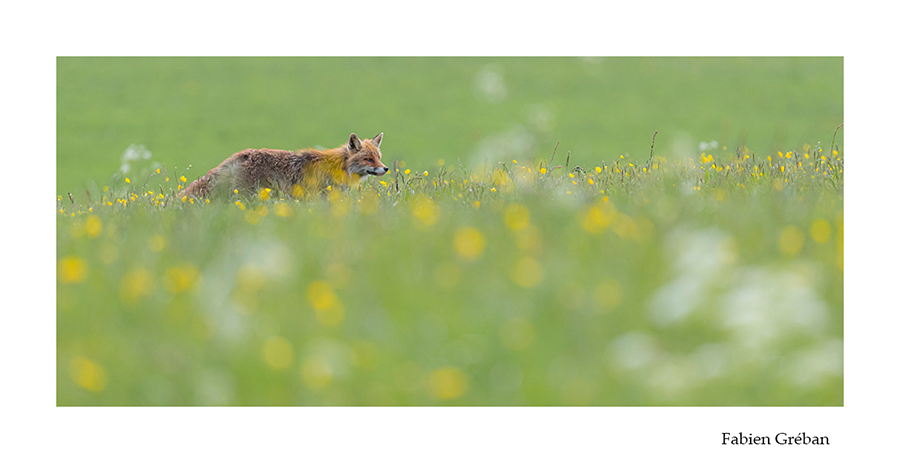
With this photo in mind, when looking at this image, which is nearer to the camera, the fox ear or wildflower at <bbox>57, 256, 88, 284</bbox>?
wildflower at <bbox>57, 256, 88, 284</bbox>

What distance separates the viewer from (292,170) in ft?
32.9

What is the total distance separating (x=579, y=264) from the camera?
4258 mm

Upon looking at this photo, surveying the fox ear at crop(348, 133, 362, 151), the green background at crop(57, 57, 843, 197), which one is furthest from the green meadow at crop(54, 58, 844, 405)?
the green background at crop(57, 57, 843, 197)

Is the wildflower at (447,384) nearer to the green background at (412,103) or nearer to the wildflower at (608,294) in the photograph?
the wildflower at (608,294)

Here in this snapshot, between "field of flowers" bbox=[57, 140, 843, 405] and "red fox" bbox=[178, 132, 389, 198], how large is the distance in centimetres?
399

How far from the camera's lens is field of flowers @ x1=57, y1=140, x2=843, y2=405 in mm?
3367

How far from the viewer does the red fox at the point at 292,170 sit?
31.1ft

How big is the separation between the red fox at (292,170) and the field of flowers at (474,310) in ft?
13.1

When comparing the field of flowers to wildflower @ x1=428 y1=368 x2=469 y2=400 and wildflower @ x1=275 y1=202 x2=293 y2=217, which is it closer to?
wildflower @ x1=428 y1=368 x2=469 y2=400

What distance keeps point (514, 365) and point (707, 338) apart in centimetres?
103

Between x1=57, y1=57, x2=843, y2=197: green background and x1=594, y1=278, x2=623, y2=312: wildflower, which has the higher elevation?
x1=57, y1=57, x2=843, y2=197: green background

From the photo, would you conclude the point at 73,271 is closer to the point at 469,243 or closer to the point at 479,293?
the point at 469,243

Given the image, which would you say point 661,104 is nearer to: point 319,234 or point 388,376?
point 319,234

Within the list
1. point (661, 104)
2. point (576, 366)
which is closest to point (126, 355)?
point (576, 366)
